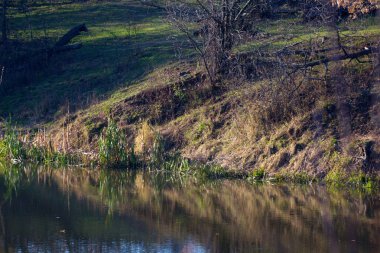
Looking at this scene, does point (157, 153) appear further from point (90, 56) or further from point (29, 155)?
Result: point (90, 56)

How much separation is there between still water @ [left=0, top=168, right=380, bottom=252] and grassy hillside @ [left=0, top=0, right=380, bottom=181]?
1872 mm

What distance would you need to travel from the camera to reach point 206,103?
27328mm

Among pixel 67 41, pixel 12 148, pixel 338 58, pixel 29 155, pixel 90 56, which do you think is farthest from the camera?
pixel 67 41

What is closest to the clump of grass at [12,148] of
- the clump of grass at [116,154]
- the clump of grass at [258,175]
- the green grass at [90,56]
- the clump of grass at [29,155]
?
the clump of grass at [29,155]

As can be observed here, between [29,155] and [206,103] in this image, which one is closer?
[29,155]

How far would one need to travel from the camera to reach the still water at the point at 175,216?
14.4 metres

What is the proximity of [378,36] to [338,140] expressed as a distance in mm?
5974

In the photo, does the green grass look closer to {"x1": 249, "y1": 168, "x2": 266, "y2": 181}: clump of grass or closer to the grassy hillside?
the grassy hillside

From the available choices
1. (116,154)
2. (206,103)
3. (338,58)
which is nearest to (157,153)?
(116,154)

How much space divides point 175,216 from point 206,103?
10.6 metres

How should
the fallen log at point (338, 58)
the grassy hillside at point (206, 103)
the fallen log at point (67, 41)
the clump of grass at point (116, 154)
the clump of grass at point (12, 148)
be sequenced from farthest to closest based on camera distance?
the fallen log at point (67, 41), the clump of grass at point (12, 148), the clump of grass at point (116, 154), the fallen log at point (338, 58), the grassy hillside at point (206, 103)

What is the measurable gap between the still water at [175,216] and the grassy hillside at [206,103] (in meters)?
1.87

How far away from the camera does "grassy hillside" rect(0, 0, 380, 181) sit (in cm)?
2219

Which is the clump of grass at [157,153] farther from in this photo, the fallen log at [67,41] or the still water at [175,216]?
the fallen log at [67,41]
